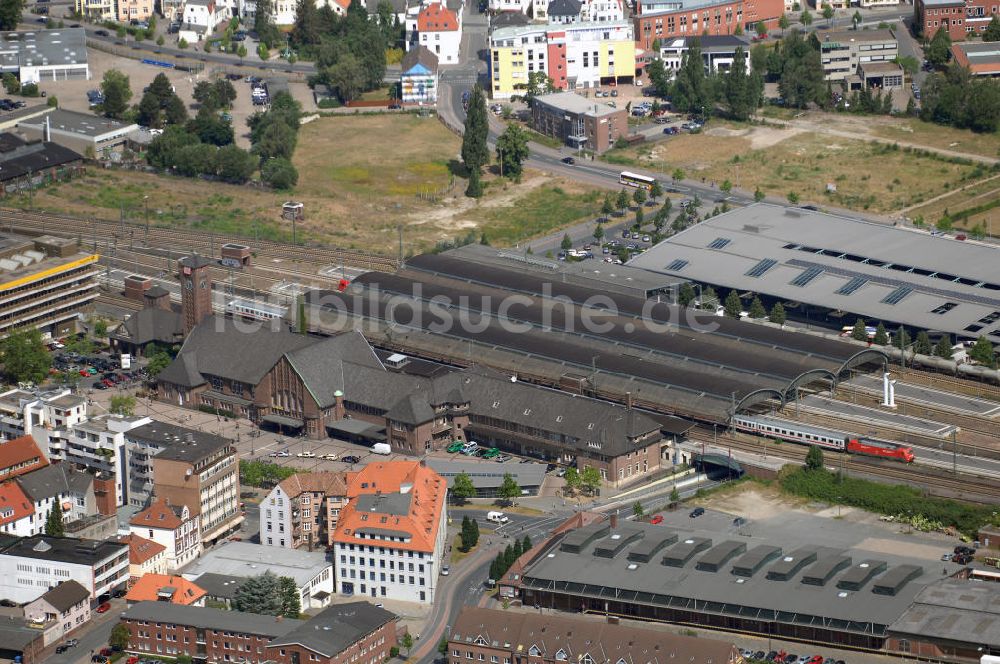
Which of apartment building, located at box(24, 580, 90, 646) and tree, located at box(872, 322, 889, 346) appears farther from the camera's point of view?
tree, located at box(872, 322, 889, 346)

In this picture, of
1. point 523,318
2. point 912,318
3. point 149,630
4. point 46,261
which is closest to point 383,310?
point 523,318

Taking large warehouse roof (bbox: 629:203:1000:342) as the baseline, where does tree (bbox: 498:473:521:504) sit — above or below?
below

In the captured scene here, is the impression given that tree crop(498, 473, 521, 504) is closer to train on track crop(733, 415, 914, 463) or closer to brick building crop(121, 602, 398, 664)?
train on track crop(733, 415, 914, 463)

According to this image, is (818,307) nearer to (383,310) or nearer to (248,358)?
(383,310)

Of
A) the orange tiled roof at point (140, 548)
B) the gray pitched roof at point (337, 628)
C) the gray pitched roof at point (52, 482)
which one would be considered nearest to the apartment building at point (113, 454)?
the gray pitched roof at point (52, 482)

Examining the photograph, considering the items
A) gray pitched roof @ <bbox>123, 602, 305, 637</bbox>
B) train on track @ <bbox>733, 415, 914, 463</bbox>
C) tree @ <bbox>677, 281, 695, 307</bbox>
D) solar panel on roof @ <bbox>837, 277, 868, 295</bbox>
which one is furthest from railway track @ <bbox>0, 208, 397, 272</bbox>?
gray pitched roof @ <bbox>123, 602, 305, 637</bbox>
